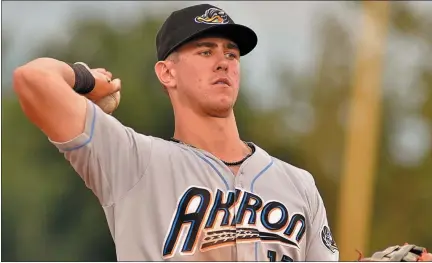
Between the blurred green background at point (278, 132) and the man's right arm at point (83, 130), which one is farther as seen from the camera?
the blurred green background at point (278, 132)

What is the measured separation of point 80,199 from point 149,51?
130 cm

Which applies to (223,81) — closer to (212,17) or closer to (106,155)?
(212,17)

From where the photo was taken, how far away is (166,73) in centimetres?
233

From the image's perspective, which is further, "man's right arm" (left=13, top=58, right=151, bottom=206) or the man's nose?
the man's nose

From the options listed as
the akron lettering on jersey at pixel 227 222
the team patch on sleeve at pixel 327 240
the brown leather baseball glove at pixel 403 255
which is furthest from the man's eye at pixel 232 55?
the brown leather baseball glove at pixel 403 255

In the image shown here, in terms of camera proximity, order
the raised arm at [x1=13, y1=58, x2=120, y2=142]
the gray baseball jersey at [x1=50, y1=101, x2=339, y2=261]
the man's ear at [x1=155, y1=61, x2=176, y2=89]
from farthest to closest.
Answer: the man's ear at [x1=155, y1=61, x2=176, y2=89] → the gray baseball jersey at [x1=50, y1=101, x2=339, y2=261] → the raised arm at [x1=13, y1=58, x2=120, y2=142]

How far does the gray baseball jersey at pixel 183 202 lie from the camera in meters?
2.06

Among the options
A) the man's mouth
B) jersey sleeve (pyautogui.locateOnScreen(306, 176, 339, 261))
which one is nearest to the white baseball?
the man's mouth

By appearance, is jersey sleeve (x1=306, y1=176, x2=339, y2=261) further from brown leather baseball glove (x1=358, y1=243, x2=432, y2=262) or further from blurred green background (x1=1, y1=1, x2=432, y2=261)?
blurred green background (x1=1, y1=1, x2=432, y2=261)

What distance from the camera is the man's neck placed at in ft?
7.45

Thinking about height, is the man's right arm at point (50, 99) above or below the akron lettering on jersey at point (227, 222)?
above

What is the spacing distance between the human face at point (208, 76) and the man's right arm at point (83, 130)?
182 millimetres

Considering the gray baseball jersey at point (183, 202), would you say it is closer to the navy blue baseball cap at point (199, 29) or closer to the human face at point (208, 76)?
the human face at point (208, 76)

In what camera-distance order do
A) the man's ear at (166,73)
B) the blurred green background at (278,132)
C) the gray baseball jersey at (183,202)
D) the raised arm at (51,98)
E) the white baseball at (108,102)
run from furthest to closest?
the blurred green background at (278,132) → the man's ear at (166,73) → the white baseball at (108,102) → the gray baseball jersey at (183,202) → the raised arm at (51,98)
